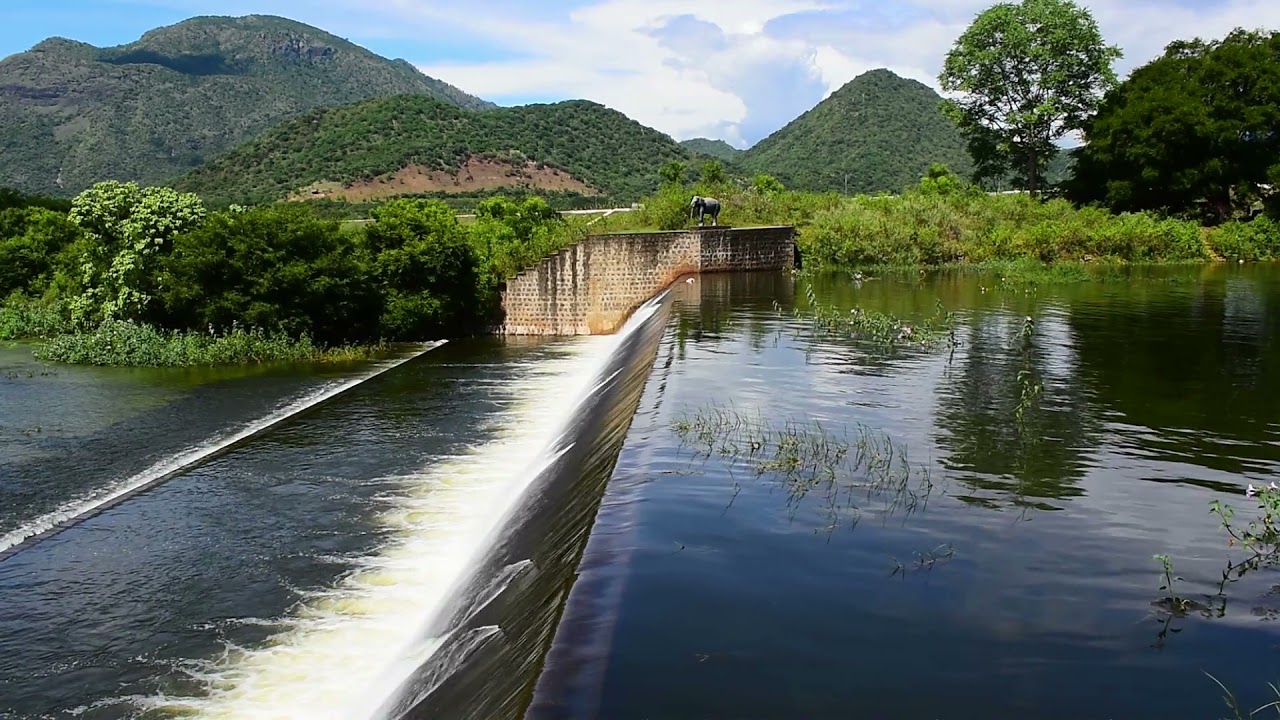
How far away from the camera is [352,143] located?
79625mm

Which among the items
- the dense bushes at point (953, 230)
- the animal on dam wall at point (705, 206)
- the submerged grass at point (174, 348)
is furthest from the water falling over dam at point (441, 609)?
the dense bushes at point (953, 230)

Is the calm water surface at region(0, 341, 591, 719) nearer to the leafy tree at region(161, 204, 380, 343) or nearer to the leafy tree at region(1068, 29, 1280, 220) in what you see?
the leafy tree at region(161, 204, 380, 343)

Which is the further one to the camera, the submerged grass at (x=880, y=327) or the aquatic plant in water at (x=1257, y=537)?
the submerged grass at (x=880, y=327)

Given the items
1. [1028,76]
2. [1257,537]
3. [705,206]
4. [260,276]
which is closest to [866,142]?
[1028,76]

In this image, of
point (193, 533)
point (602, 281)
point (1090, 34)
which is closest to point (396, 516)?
point (193, 533)

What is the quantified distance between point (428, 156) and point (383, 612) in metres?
74.0

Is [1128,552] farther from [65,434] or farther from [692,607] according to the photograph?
[65,434]

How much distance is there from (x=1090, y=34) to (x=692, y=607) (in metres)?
→ 40.4

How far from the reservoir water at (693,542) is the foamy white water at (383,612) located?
0.04 meters

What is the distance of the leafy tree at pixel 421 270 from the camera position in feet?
85.4

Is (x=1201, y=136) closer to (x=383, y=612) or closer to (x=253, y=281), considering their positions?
(x=253, y=281)

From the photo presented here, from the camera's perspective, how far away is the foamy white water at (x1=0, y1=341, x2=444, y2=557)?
1038cm

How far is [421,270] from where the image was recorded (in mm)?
26297

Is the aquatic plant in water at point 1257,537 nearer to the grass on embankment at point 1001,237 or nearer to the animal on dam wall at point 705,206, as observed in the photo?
the animal on dam wall at point 705,206
